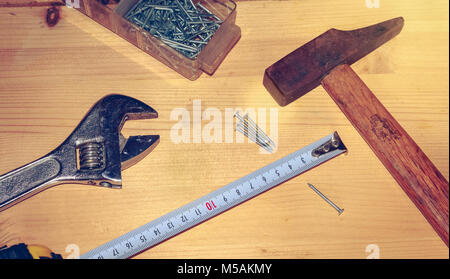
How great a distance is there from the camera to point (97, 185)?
1.26m

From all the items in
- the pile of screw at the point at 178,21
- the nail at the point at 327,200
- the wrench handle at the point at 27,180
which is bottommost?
the nail at the point at 327,200

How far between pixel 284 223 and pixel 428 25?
3.05 ft

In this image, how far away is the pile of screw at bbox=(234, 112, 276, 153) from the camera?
135 centimetres

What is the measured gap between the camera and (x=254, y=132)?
4.45ft

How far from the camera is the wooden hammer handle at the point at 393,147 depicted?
1.17m

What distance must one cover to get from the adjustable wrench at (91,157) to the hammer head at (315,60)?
47 centimetres

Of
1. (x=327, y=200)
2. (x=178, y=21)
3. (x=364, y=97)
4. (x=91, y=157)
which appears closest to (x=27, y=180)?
(x=91, y=157)

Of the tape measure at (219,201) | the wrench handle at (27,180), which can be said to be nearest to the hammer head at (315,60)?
the tape measure at (219,201)

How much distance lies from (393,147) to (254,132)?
0.45 meters

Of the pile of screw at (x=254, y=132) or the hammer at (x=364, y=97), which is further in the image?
the pile of screw at (x=254, y=132)

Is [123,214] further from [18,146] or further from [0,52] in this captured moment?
[0,52]

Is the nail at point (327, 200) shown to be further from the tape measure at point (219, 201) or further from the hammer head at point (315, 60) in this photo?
the hammer head at point (315, 60)

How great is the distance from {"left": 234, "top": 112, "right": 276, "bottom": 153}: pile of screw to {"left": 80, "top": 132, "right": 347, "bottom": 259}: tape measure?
71mm
